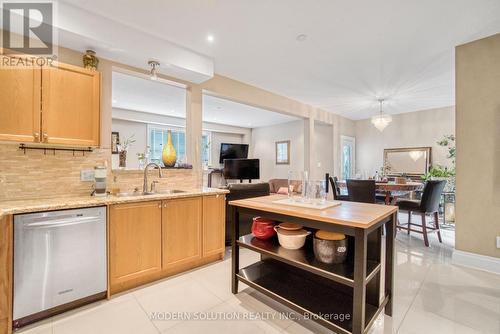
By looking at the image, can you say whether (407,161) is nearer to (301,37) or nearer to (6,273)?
(301,37)

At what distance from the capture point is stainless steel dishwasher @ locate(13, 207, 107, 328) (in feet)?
5.40

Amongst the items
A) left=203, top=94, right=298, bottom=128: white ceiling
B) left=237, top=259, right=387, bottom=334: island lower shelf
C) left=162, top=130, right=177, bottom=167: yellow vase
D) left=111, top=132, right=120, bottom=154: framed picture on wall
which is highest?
left=203, top=94, right=298, bottom=128: white ceiling

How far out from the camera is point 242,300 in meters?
2.03

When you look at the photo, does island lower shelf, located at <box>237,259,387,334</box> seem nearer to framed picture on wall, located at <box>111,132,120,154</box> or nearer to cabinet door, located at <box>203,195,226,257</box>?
cabinet door, located at <box>203,195,226,257</box>

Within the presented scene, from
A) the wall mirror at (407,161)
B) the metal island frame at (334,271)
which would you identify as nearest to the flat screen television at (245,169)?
the wall mirror at (407,161)

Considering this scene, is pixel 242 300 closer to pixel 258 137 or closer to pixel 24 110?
pixel 24 110

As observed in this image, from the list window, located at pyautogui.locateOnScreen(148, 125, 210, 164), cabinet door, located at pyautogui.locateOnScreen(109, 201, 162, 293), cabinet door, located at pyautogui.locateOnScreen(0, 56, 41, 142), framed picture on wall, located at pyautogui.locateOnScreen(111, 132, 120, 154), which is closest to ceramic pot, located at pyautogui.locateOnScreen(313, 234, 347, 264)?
cabinet door, located at pyautogui.locateOnScreen(109, 201, 162, 293)

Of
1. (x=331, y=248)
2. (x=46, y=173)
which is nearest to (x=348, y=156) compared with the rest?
(x=331, y=248)

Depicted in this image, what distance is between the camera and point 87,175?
7.73 feet

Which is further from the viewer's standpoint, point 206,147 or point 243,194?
point 206,147

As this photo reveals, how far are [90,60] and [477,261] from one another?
485cm

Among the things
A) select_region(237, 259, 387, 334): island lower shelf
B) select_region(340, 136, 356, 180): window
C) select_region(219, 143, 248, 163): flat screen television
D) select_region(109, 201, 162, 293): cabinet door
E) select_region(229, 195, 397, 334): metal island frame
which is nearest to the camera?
select_region(229, 195, 397, 334): metal island frame

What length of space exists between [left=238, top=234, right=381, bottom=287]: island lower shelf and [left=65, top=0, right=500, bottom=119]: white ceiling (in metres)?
2.16

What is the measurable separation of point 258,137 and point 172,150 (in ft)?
18.3
